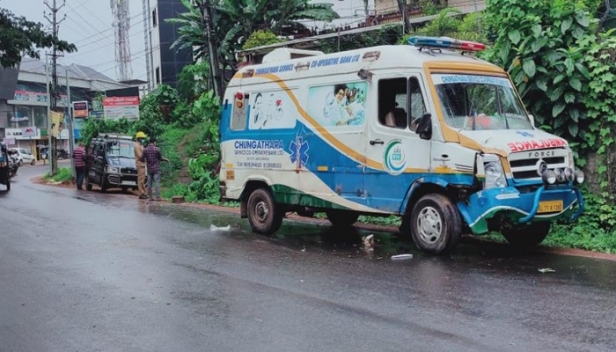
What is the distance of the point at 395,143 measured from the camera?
29.6 ft

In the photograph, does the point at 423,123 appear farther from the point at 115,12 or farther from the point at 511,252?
the point at 115,12

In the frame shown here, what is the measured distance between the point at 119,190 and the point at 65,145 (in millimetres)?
46708

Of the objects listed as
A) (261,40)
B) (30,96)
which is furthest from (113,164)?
(30,96)

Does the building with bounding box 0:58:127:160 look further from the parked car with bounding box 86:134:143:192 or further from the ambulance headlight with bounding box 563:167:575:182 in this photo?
the ambulance headlight with bounding box 563:167:575:182

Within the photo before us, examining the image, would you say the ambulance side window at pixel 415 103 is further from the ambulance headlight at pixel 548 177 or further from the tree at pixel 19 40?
the tree at pixel 19 40

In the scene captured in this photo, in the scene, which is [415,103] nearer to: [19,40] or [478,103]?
[478,103]

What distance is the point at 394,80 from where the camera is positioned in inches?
362

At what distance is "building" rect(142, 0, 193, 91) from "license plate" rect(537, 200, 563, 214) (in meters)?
43.9

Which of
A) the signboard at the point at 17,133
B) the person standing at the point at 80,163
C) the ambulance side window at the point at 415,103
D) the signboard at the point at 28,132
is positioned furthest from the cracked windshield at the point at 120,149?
the signboard at the point at 28,132

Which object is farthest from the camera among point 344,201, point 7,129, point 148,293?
point 7,129

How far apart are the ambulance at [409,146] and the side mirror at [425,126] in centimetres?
1

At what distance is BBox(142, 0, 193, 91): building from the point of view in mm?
49906

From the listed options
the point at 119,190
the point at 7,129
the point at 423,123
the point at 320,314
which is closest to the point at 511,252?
the point at 423,123

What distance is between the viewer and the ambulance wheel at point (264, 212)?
1112 cm
